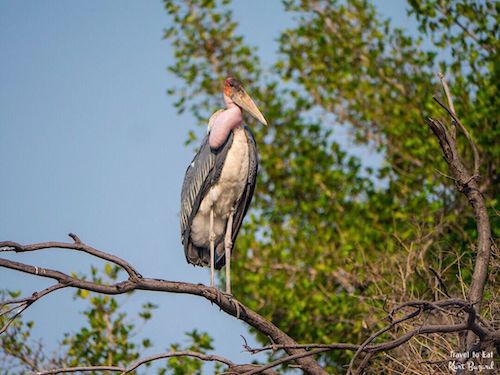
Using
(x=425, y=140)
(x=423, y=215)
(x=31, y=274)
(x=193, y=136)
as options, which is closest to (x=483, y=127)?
(x=425, y=140)

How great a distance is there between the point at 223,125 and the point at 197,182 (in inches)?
19.3

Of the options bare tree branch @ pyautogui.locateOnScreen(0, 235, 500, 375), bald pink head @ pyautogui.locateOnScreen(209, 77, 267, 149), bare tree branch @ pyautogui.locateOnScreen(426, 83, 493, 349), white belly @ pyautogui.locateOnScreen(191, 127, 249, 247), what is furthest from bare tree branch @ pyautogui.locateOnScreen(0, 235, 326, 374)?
bald pink head @ pyautogui.locateOnScreen(209, 77, 267, 149)

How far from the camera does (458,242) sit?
10.3 m

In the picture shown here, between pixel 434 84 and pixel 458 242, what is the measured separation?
2.93m

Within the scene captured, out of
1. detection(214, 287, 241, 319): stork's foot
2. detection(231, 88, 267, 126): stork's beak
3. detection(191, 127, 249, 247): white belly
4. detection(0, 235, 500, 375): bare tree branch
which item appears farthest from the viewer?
detection(231, 88, 267, 126): stork's beak

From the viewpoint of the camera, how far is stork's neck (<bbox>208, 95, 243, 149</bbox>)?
7305 millimetres

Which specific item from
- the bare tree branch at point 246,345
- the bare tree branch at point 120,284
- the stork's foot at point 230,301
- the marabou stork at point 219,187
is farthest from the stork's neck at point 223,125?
the bare tree branch at point 246,345

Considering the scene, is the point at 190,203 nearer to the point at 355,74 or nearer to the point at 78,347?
the point at 78,347

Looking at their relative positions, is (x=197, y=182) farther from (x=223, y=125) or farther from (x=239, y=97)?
(x=239, y=97)

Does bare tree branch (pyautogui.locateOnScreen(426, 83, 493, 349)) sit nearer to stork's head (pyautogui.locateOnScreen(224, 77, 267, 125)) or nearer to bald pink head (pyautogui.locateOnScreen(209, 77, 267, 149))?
bald pink head (pyautogui.locateOnScreen(209, 77, 267, 149))

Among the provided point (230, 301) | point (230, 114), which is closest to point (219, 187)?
point (230, 114)

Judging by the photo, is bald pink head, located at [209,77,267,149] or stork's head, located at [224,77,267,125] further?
stork's head, located at [224,77,267,125]

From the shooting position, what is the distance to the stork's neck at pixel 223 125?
24.0 ft

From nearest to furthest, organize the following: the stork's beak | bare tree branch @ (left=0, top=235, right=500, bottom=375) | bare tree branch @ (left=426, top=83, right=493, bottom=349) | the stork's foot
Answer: bare tree branch @ (left=0, top=235, right=500, bottom=375), bare tree branch @ (left=426, top=83, right=493, bottom=349), the stork's foot, the stork's beak
